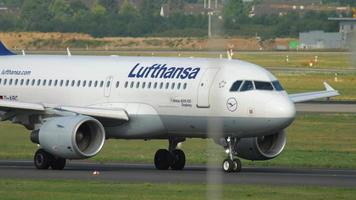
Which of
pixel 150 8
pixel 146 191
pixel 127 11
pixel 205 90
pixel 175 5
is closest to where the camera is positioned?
pixel 146 191

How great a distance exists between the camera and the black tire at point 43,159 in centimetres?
3697

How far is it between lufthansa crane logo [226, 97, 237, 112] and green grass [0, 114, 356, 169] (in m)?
1.30

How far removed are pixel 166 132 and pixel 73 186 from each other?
7065mm

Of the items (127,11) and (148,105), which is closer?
(148,105)

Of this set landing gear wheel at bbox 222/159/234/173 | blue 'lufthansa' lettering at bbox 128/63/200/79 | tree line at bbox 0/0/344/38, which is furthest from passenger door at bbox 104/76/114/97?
tree line at bbox 0/0/344/38

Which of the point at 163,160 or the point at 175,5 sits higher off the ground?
the point at 175,5

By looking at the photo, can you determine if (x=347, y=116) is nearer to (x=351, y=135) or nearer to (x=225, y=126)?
(x=351, y=135)

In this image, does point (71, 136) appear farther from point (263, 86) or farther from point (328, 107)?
point (328, 107)

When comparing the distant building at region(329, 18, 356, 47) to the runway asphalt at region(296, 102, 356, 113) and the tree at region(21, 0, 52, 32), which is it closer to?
the runway asphalt at region(296, 102, 356, 113)

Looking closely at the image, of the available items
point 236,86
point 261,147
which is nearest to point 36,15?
point 261,147

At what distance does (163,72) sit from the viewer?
37875 millimetres

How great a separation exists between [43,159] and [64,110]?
156 cm

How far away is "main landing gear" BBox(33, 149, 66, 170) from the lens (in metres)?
37.0

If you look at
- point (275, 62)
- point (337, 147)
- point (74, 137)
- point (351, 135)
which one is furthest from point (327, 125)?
point (275, 62)
